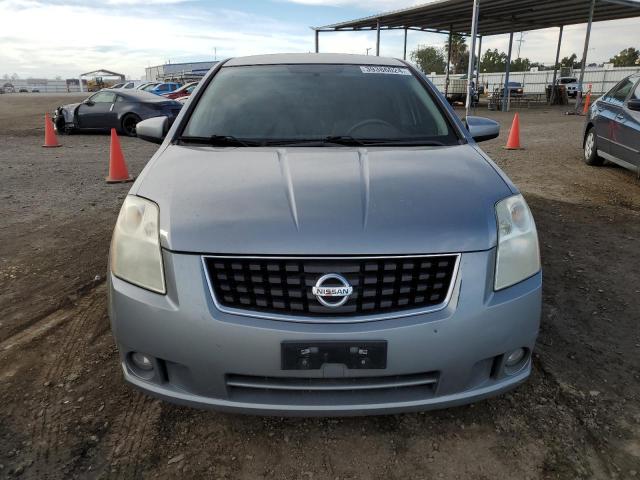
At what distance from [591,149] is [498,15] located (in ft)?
60.8

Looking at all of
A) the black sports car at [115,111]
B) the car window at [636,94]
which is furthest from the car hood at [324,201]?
the black sports car at [115,111]

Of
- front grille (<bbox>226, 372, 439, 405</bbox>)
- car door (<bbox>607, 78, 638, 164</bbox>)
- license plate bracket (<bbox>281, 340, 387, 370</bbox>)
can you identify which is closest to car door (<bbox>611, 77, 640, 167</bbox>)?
car door (<bbox>607, 78, 638, 164</bbox>)

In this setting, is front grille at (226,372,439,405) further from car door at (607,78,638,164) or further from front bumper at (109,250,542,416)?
car door at (607,78,638,164)

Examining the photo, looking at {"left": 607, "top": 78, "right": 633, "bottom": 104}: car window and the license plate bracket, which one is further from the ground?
{"left": 607, "top": 78, "right": 633, "bottom": 104}: car window

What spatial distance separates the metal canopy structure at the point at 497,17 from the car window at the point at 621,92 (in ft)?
31.6

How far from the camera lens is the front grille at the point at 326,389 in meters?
1.75

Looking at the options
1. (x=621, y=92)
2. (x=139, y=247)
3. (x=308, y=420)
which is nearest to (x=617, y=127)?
(x=621, y=92)

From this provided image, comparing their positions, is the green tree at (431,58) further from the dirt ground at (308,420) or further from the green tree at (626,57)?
the dirt ground at (308,420)

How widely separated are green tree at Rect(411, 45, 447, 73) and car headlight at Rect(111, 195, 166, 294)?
291ft

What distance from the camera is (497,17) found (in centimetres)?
2373

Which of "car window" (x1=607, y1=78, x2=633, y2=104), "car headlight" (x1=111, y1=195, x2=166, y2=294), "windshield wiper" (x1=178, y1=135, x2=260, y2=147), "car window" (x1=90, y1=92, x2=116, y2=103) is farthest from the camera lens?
"car window" (x1=90, y1=92, x2=116, y2=103)

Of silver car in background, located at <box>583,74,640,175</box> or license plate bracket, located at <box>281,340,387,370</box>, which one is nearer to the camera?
license plate bracket, located at <box>281,340,387,370</box>

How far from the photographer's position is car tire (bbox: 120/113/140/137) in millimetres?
12992

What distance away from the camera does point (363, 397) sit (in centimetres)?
177
